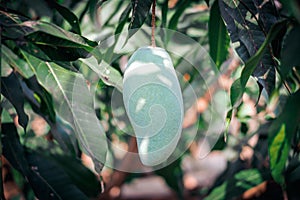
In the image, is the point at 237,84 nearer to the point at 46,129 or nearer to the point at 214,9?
the point at 214,9

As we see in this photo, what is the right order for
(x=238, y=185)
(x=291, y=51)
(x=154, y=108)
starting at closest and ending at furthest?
(x=291, y=51) < (x=154, y=108) < (x=238, y=185)

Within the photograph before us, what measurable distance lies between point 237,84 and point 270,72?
3 cm

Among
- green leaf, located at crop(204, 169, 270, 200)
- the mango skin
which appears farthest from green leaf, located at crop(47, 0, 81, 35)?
green leaf, located at crop(204, 169, 270, 200)

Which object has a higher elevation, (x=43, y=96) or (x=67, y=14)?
(x=67, y=14)

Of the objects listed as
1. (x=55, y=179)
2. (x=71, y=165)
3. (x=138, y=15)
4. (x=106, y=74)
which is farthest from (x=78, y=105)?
(x=71, y=165)

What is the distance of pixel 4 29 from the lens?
62 centimetres

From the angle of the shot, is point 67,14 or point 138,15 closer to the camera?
point 138,15

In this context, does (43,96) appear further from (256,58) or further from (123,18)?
(256,58)

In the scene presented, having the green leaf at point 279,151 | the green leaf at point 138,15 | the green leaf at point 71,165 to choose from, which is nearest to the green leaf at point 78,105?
the green leaf at point 138,15

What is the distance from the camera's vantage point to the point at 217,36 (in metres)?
0.88

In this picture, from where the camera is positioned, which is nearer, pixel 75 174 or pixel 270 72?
pixel 270 72

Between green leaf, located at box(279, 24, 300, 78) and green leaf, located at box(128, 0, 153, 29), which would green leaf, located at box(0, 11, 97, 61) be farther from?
green leaf, located at box(279, 24, 300, 78)

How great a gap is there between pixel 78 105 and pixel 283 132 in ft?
0.98

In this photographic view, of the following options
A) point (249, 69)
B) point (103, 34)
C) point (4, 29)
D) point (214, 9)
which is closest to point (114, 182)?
point (103, 34)
